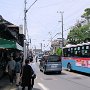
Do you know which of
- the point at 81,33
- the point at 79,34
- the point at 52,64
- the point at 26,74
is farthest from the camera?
the point at 79,34

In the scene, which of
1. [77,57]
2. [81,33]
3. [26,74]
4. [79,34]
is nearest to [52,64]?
[77,57]

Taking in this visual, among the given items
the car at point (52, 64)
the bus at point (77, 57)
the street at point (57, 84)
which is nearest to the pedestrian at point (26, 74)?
the street at point (57, 84)

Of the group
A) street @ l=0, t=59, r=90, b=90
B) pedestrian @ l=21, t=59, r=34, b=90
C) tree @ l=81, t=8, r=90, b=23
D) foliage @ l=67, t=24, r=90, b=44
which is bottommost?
street @ l=0, t=59, r=90, b=90

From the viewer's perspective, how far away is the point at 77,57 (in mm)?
31250

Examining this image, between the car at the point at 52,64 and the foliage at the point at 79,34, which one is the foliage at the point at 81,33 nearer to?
the foliage at the point at 79,34

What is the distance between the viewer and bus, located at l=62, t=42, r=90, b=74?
2831cm

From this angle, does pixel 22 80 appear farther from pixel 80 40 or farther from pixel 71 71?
pixel 80 40

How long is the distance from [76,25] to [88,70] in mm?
47714

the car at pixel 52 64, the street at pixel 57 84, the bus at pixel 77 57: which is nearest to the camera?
the street at pixel 57 84

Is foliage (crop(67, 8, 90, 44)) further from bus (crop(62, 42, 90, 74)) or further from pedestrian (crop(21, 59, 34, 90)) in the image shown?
pedestrian (crop(21, 59, 34, 90))

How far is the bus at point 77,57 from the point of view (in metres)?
A: 28.3

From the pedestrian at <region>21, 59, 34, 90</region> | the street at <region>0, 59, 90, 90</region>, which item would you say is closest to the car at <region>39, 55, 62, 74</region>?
the street at <region>0, 59, 90, 90</region>

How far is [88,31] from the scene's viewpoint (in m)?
63.6

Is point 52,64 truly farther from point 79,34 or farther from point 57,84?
point 79,34
